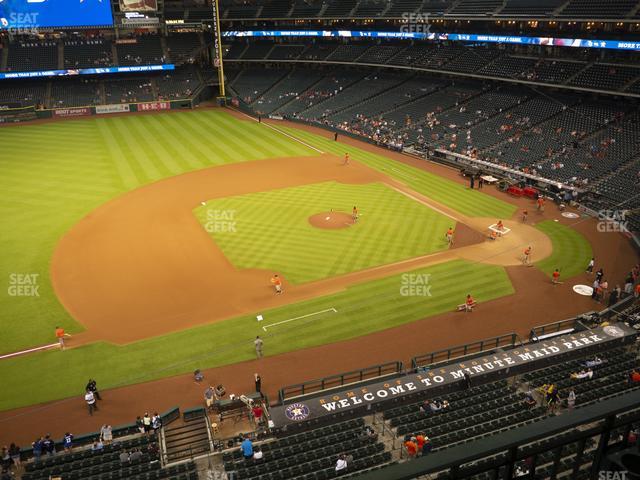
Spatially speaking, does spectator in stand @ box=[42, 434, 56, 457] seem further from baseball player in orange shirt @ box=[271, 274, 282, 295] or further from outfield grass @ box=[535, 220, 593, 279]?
outfield grass @ box=[535, 220, 593, 279]

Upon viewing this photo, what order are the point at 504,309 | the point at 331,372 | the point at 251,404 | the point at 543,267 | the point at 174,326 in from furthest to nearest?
1. the point at 543,267
2. the point at 504,309
3. the point at 174,326
4. the point at 331,372
5. the point at 251,404

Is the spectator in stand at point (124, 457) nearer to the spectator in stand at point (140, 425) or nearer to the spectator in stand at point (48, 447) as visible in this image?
the spectator in stand at point (140, 425)

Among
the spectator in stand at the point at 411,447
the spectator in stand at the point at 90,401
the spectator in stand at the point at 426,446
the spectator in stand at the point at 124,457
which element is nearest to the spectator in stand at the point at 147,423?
the spectator in stand at the point at 124,457

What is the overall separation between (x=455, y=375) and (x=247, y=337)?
10780mm

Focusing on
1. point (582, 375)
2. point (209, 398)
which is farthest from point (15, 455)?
point (582, 375)

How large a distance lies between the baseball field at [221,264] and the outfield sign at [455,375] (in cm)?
399

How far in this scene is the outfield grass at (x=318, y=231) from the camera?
111 feet

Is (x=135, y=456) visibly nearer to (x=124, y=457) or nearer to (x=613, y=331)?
(x=124, y=457)

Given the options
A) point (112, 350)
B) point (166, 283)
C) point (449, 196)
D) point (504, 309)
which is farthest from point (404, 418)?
point (449, 196)

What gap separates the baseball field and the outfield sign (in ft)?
13.1

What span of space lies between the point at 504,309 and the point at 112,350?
2154cm

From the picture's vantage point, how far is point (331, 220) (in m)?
39.9

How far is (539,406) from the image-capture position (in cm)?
2034

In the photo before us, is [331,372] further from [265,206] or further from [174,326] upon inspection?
[265,206]
